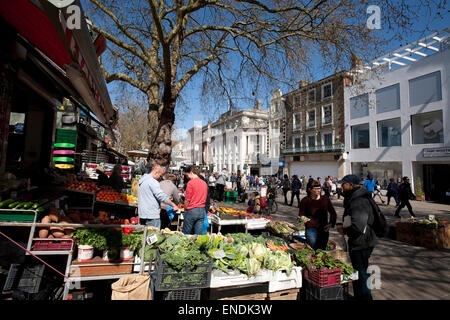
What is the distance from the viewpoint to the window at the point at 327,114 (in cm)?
2851

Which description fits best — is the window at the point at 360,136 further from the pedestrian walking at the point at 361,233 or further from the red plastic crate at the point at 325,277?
the red plastic crate at the point at 325,277

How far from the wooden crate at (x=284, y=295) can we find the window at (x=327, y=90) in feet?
96.1

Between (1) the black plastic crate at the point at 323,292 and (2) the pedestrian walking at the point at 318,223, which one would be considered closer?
(1) the black plastic crate at the point at 323,292

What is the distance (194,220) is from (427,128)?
21931 mm

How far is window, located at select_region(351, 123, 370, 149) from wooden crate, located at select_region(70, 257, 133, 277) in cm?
2595

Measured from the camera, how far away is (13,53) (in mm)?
3816

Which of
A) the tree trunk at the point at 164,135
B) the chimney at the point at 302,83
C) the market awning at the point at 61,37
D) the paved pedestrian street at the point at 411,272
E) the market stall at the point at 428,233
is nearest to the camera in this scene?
the market awning at the point at 61,37

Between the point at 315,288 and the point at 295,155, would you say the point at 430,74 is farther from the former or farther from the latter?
the point at 315,288

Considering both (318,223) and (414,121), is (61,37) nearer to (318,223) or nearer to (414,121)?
(318,223)

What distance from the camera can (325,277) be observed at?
3.12 metres

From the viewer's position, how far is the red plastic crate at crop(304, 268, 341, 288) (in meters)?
3.11

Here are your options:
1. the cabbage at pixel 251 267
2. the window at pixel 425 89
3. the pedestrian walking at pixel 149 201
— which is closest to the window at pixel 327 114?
the window at pixel 425 89

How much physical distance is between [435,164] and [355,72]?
1854 cm

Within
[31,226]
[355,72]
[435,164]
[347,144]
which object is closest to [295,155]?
[347,144]
